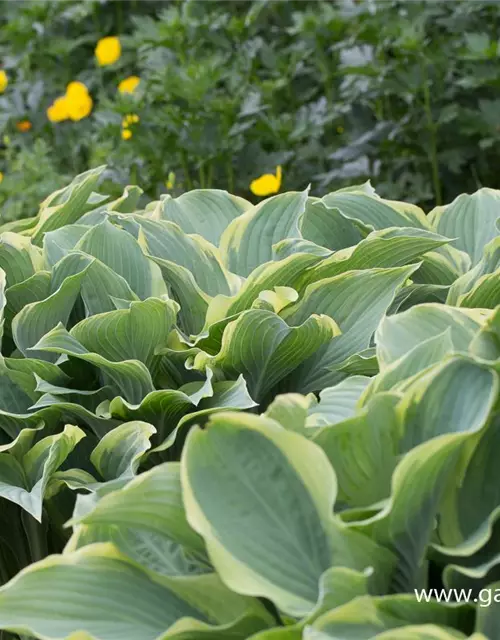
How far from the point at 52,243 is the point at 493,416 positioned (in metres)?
0.91

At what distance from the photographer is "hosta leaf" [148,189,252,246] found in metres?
1.84

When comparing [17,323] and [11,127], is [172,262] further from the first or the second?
[11,127]

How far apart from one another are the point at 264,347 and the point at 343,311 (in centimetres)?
Result: 16

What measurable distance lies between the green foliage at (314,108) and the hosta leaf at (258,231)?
1814mm

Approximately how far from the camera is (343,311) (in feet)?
5.06

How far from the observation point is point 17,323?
1541 millimetres

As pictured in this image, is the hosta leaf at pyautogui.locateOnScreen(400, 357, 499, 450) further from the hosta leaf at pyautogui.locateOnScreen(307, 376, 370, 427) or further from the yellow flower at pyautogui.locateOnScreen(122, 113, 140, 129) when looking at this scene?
the yellow flower at pyautogui.locateOnScreen(122, 113, 140, 129)

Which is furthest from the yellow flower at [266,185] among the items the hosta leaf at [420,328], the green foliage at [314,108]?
the hosta leaf at [420,328]

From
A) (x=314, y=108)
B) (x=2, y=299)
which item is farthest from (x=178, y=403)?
(x=314, y=108)

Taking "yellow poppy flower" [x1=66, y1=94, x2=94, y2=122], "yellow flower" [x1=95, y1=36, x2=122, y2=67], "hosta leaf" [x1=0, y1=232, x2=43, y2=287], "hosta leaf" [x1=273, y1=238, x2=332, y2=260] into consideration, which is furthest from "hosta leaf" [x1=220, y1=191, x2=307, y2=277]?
"yellow flower" [x1=95, y1=36, x2=122, y2=67]

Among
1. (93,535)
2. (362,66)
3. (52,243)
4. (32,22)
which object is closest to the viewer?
(93,535)

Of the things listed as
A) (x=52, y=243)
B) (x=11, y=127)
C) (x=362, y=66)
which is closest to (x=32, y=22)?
(x=11, y=127)

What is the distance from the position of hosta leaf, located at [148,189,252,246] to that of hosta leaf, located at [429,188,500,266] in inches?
14.4

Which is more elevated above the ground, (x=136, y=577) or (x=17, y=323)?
(x=17, y=323)
